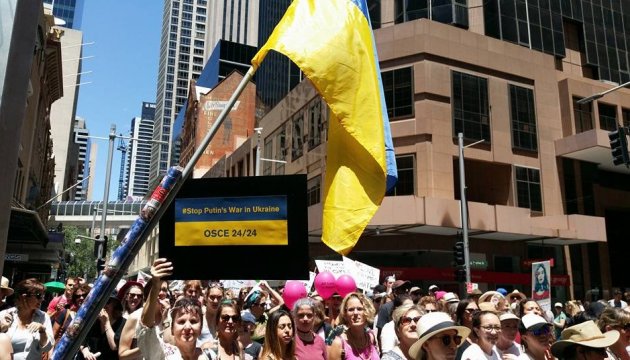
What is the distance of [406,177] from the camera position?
28781 millimetres

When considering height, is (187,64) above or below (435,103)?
above

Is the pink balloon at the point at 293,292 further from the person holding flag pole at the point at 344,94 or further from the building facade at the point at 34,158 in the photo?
the building facade at the point at 34,158

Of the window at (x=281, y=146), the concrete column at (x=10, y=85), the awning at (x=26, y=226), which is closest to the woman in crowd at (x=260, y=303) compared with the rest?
the concrete column at (x=10, y=85)

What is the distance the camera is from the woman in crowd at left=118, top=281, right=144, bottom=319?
5762 millimetres

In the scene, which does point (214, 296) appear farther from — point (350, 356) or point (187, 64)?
point (187, 64)

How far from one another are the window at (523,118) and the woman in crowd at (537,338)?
28.1m

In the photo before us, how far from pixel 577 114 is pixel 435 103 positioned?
1075cm

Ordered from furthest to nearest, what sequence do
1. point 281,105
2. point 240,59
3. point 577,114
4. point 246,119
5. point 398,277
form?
point 240,59
point 246,119
point 281,105
point 577,114
point 398,277

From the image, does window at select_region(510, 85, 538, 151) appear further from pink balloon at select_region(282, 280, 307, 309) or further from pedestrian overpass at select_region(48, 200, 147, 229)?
pedestrian overpass at select_region(48, 200, 147, 229)

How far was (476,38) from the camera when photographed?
3145 cm

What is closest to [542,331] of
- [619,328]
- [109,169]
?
[619,328]

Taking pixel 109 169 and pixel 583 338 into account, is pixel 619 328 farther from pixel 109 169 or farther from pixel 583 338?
pixel 109 169

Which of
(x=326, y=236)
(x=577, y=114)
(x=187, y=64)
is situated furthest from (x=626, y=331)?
(x=187, y=64)

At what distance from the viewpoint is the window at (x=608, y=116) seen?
113 feet
